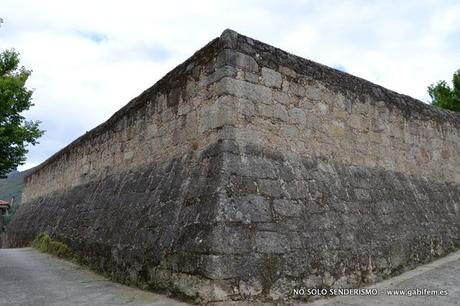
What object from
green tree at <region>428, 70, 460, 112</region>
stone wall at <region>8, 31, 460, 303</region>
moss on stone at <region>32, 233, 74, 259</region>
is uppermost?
green tree at <region>428, 70, 460, 112</region>

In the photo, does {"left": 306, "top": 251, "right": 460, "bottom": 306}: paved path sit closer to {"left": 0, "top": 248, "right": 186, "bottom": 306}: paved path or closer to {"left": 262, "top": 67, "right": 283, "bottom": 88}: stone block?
{"left": 0, "top": 248, "right": 186, "bottom": 306}: paved path

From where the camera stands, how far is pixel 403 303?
3887mm

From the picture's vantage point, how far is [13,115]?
936 cm

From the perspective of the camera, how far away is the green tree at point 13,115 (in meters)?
8.83

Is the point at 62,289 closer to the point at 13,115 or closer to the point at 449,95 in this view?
the point at 13,115

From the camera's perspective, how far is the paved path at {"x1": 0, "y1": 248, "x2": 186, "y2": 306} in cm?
391

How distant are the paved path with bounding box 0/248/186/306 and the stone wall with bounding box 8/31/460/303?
7.5 inches

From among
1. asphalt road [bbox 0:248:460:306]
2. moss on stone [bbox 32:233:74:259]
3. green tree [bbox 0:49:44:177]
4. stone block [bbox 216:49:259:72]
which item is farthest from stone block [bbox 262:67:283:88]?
green tree [bbox 0:49:44:177]

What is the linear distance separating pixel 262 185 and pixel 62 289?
8.24 feet

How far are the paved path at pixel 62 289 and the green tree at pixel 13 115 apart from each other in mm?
3424

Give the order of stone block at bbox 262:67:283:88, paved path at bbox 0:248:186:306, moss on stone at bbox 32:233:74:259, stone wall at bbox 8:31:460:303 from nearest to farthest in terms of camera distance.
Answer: stone wall at bbox 8:31:460:303
paved path at bbox 0:248:186:306
stone block at bbox 262:67:283:88
moss on stone at bbox 32:233:74:259

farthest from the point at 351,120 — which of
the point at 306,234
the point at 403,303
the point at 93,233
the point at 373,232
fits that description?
the point at 93,233

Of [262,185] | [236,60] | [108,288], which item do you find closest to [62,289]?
[108,288]

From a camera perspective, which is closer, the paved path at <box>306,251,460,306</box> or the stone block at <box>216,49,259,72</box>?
the paved path at <box>306,251,460,306</box>
